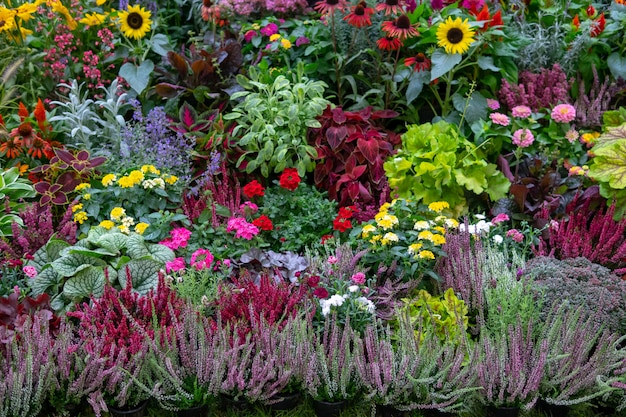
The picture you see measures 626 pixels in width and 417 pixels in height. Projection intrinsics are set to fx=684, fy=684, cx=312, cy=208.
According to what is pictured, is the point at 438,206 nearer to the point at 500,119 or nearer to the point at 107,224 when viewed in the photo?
the point at 500,119

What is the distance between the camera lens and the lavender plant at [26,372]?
2504 millimetres

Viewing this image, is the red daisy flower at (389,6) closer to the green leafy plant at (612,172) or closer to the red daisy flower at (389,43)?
the red daisy flower at (389,43)

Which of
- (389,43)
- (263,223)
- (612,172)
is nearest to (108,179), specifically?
(263,223)

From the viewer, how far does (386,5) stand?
180 inches

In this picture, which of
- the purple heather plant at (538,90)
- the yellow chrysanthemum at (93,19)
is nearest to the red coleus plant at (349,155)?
the purple heather plant at (538,90)

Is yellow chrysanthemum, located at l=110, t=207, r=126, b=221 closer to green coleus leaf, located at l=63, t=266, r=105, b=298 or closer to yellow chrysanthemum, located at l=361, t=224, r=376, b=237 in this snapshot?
green coleus leaf, located at l=63, t=266, r=105, b=298

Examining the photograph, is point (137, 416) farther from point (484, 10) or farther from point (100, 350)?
point (484, 10)

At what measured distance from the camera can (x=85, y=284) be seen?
3.18 meters

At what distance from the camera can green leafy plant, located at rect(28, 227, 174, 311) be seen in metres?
3.19

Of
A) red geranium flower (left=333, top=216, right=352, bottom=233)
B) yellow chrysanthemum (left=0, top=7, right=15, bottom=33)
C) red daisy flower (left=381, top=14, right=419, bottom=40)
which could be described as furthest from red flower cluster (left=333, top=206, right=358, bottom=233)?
Result: yellow chrysanthemum (left=0, top=7, right=15, bottom=33)

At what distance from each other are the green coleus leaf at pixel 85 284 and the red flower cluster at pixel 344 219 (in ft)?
4.19

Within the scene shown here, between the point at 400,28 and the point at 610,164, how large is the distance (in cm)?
155

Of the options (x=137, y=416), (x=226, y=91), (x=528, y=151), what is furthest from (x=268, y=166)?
(x=137, y=416)

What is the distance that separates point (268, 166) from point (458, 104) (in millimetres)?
1347
